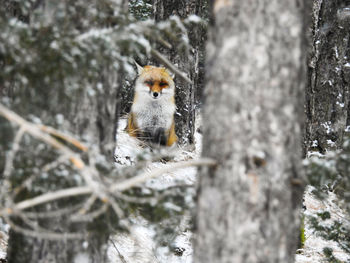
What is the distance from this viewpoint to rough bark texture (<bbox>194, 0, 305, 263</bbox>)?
2.36 metres

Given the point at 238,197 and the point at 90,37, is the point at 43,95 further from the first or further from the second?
the point at 238,197

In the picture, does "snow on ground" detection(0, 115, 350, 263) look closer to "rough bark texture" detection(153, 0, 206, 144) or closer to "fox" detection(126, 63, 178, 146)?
"fox" detection(126, 63, 178, 146)

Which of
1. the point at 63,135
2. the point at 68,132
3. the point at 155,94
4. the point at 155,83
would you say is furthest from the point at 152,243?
the point at 63,135

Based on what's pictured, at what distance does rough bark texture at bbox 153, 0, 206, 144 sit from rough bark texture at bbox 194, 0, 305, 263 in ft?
16.1

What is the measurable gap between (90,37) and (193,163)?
3.46ft

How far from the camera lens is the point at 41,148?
271 centimetres

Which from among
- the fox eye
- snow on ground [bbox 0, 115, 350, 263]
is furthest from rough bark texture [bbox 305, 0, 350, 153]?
the fox eye

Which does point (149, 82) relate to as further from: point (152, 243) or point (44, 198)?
point (44, 198)

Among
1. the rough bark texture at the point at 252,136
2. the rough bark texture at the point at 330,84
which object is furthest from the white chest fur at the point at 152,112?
the rough bark texture at the point at 252,136

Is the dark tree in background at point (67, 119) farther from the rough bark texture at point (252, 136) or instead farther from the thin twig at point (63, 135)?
the rough bark texture at point (252, 136)

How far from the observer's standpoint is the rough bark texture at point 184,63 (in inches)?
303

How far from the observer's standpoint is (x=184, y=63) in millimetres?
7738

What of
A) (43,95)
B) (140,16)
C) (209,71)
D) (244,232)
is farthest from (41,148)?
(140,16)

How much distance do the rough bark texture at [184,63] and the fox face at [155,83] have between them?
2.14 ft
